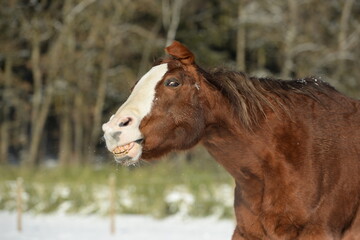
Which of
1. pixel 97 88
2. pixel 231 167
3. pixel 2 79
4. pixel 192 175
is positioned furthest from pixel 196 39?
pixel 231 167

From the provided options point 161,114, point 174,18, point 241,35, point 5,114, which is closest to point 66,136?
point 5,114

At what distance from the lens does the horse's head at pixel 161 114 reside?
178 inches

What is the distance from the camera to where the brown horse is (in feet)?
15.4

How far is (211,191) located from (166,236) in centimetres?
338

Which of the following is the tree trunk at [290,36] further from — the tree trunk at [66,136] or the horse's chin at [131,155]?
the horse's chin at [131,155]

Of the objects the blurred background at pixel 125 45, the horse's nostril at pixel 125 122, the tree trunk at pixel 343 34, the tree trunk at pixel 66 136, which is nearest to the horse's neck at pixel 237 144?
the horse's nostril at pixel 125 122

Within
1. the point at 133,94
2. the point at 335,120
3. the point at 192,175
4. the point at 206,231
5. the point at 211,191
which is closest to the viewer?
the point at 133,94

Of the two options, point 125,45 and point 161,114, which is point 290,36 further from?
point 161,114

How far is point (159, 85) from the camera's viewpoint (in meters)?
4.71

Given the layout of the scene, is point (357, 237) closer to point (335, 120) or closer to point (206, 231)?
point (335, 120)

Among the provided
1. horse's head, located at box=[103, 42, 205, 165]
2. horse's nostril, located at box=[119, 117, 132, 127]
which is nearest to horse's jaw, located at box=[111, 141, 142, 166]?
horse's head, located at box=[103, 42, 205, 165]

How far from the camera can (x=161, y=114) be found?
4.71 metres

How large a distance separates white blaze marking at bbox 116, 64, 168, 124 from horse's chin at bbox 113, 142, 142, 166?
197mm

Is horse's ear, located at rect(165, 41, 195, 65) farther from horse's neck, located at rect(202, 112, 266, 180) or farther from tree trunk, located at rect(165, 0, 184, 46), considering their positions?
tree trunk, located at rect(165, 0, 184, 46)
